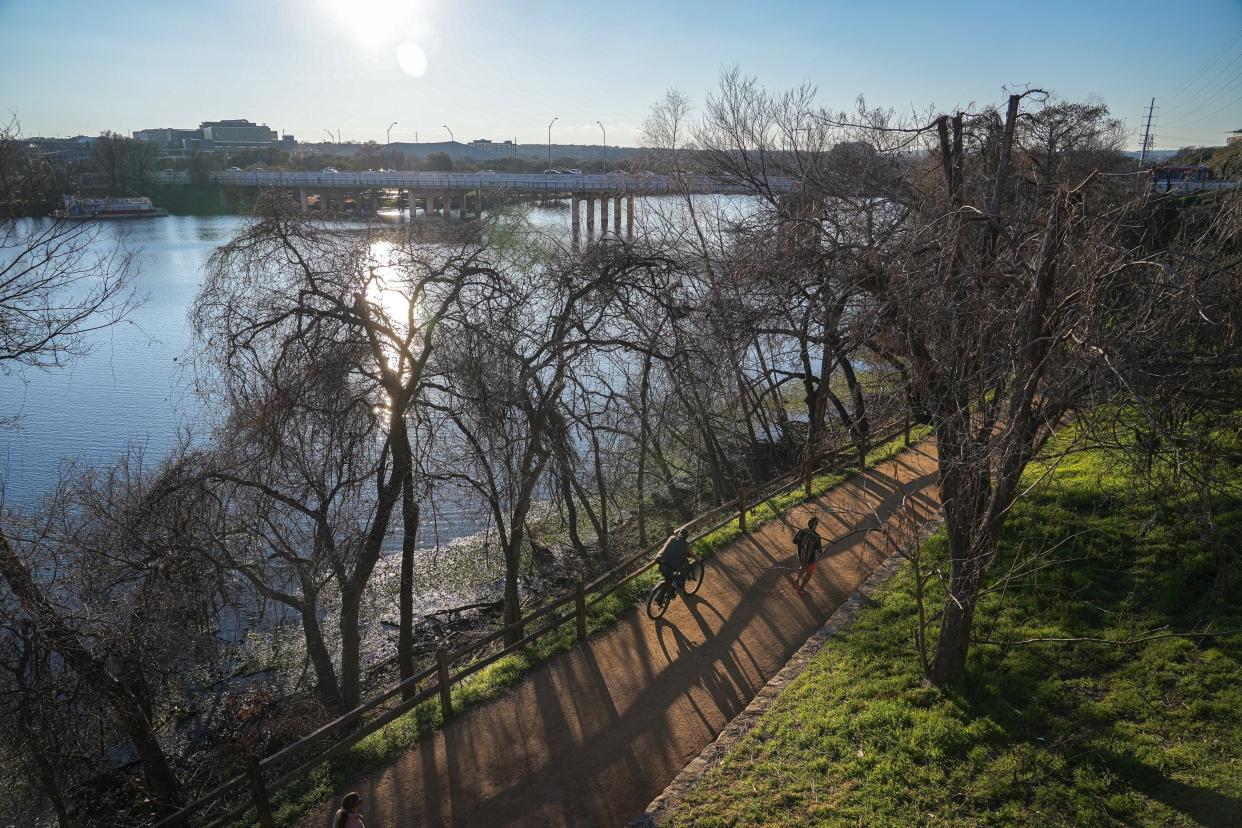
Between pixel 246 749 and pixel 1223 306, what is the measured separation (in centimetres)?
1361

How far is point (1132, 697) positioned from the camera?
25.5 ft

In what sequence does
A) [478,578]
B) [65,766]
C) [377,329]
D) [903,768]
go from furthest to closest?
[478,578] < [377,329] < [65,766] < [903,768]

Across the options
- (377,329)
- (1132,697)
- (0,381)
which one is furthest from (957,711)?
(0,381)

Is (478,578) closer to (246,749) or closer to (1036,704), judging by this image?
(246,749)

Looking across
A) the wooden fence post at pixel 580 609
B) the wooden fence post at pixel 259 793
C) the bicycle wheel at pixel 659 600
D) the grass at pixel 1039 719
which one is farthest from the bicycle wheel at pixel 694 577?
the wooden fence post at pixel 259 793

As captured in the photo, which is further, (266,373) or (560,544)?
(560,544)

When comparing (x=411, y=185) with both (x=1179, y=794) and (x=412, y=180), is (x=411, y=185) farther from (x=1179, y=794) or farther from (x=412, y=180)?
(x=1179, y=794)

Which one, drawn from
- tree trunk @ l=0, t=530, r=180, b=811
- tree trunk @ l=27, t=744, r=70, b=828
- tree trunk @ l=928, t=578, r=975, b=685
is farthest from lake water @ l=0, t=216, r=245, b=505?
tree trunk @ l=928, t=578, r=975, b=685

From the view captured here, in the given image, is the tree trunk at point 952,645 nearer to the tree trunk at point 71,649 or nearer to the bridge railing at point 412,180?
the tree trunk at point 71,649

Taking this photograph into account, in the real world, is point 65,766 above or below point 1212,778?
below

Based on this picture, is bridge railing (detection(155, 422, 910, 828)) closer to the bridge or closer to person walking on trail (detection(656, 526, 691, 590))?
person walking on trail (detection(656, 526, 691, 590))

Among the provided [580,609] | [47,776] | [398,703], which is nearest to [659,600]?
[580,609]

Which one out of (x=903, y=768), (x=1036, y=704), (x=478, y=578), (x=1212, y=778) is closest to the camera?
(x=1212, y=778)

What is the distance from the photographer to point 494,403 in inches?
523
